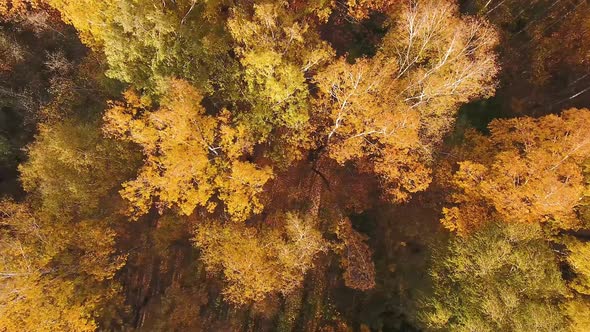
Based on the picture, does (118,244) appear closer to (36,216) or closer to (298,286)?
(36,216)

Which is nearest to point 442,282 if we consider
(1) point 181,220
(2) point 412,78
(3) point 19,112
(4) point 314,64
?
(2) point 412,78

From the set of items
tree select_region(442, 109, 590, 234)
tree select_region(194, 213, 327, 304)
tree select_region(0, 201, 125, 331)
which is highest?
tree select_region(442, 109, 590, 234)

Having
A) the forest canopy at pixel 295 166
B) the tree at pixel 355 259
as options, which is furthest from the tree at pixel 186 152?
the tree at pixel 355 259

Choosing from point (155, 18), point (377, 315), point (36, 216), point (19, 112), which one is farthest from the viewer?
point (19, 112)

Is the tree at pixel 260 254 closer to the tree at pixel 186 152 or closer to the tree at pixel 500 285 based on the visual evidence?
the tree at pixel 186 152

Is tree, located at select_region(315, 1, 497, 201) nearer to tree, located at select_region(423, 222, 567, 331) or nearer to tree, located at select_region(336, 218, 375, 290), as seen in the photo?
tree, located at select_region(336, 218, 375, 290)

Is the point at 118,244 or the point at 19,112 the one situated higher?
the point at 19,112

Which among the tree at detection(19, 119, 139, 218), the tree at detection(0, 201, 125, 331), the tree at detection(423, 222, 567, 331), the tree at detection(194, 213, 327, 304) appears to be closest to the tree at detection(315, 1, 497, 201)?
the tree at detection(423, 222, 567, 331)
